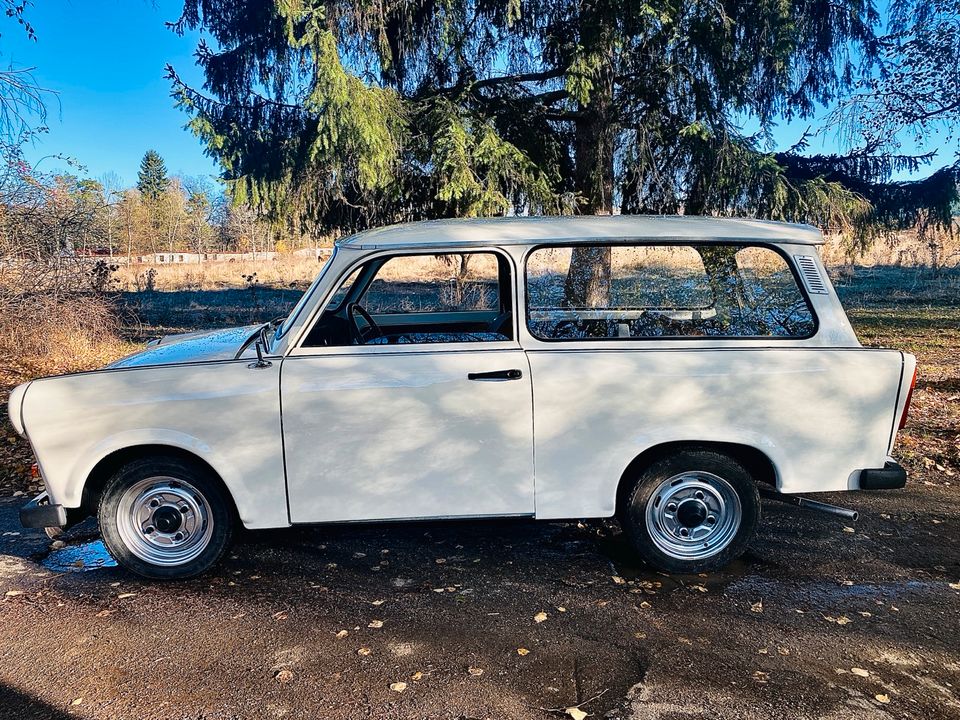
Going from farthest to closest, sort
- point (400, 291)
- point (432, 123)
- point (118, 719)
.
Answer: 1. point (432, 123)
2. point (400, 291)
3. point (118, 719)

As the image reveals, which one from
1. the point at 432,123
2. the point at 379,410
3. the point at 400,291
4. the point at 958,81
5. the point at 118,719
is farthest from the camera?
the point at 958,81

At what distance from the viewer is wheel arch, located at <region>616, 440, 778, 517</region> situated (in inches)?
159

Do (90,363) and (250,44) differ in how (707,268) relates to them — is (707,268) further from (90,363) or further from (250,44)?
(90,363)

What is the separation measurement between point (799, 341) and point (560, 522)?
6.53 feet

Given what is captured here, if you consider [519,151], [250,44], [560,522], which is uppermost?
[250,44]

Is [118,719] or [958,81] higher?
[958,81]

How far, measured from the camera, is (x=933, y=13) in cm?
1095

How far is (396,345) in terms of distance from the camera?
3.96 m

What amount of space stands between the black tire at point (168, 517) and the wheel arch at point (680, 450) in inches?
87.4

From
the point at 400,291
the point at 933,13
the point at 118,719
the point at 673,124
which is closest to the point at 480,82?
the point at 673,124

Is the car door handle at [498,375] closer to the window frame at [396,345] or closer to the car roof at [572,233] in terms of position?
the window frame at [396,345]

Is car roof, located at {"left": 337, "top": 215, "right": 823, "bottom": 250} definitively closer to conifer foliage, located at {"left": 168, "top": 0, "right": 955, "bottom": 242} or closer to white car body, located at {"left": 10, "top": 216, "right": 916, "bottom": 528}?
white car body, located at {"left": 10, "top": 216, "right": 916, "bottom": 528}

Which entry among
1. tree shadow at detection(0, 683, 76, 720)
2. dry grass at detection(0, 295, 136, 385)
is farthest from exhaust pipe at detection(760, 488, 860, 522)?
dry grass at detection(0, 295, 136, 385)

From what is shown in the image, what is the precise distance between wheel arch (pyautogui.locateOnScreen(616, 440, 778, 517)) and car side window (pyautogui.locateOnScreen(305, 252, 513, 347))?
104 cm
